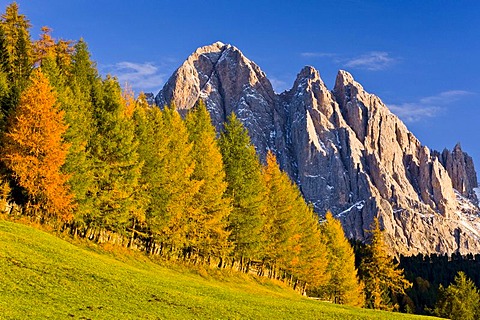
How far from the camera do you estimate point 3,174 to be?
3716 centimetres

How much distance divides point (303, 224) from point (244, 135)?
62.5ft

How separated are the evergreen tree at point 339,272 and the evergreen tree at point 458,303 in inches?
556

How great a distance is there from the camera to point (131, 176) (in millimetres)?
38938

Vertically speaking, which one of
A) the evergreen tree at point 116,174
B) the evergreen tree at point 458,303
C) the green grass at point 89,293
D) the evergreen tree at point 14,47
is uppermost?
the evergreen tree at point 14,47

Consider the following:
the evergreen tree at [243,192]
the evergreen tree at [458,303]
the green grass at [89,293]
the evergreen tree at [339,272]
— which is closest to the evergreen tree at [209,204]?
the evergreen tree at [243,192]

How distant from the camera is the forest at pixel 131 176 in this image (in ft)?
114

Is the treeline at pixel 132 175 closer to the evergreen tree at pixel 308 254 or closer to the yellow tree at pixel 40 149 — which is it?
the yellow tree at pixel 40 149

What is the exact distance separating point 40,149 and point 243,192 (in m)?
22.6

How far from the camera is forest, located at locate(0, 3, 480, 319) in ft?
114

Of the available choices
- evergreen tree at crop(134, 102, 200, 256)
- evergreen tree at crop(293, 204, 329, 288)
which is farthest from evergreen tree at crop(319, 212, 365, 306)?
evergreen tree at crop(134, 102, 200, 256)

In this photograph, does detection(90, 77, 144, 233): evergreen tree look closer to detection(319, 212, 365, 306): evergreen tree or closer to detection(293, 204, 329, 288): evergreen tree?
detection(293, 204, 329, 288): evergreen tree

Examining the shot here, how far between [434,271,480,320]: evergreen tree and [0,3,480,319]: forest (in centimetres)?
3234

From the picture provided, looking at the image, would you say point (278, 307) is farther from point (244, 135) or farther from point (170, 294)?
point (244, 135)

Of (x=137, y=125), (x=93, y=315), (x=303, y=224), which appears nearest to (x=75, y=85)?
(x=137, y=125)
